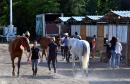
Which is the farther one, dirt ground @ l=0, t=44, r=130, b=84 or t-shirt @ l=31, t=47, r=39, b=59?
t-shirt @ l=31, t=47, r=39, b=59

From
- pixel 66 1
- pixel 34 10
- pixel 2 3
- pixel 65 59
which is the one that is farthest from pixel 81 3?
pixel 65 59

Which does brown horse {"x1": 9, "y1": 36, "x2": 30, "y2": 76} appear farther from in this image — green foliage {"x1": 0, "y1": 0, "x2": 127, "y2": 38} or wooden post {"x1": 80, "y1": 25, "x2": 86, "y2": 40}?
green foliage {"x1": 0, "y1": 0, "x2": 127, "y2": 38}

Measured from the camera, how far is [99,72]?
1030 inches

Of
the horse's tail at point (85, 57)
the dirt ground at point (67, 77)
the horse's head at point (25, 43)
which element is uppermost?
the horse's head at point (25, 43)

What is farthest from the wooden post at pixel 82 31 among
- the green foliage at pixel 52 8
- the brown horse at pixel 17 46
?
the brown horse at pixel 17 46

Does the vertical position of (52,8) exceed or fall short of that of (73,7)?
it falls short

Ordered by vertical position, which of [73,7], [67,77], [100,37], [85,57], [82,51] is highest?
[73,7]

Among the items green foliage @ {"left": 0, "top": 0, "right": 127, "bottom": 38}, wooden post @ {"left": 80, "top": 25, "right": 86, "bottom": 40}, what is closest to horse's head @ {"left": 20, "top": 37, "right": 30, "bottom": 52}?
wooden post @ {"left": 80, "top": 25, "right": 86, "bottom": 40}

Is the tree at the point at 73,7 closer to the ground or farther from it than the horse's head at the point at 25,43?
farther from it

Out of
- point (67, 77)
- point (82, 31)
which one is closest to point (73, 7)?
point (82, 31)

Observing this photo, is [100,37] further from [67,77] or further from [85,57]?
[67,77]

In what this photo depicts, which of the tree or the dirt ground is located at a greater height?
the tree

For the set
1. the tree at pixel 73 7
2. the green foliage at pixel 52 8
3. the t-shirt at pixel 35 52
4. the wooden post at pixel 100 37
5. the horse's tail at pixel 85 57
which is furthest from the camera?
the green foliage at pixel 52 8

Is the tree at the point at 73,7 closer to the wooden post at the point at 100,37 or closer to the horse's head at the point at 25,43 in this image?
the wooden post at the point at 100,37
